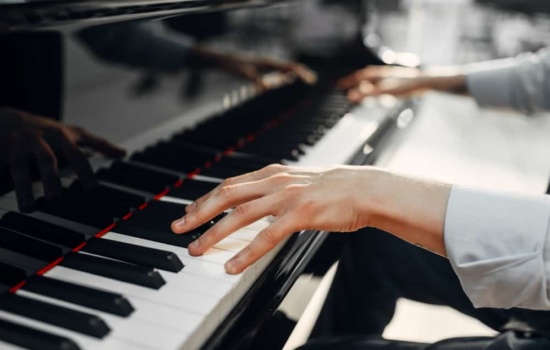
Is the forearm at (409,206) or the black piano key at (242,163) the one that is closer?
the forearm at (409,206)

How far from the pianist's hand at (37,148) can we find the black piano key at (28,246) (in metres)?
0.05

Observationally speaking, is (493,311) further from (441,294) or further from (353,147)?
(353,147)

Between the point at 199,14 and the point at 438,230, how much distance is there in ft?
2.30

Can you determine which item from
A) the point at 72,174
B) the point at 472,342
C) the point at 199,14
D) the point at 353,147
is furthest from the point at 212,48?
the point at 472,342

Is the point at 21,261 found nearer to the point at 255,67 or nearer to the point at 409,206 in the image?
the point at 409,206

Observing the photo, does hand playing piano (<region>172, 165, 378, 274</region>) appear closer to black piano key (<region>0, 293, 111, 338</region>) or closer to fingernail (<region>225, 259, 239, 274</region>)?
fingernail (<region>225, 259, 239, 274</region>)

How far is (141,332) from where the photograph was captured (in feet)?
2.15

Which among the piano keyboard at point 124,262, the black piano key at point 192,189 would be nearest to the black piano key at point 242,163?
the piano keyboard at point 124,262

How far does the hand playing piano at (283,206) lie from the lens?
2.70 ft

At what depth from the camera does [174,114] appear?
48.7 inches

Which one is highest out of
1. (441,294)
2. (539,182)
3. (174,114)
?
(174,114)

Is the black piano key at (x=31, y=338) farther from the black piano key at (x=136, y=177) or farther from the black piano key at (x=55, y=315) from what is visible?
the black piano key at (x=136, y=177)

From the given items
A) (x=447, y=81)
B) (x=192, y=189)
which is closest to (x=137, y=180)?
(x=192, y=189)

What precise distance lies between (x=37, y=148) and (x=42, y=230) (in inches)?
4.7
